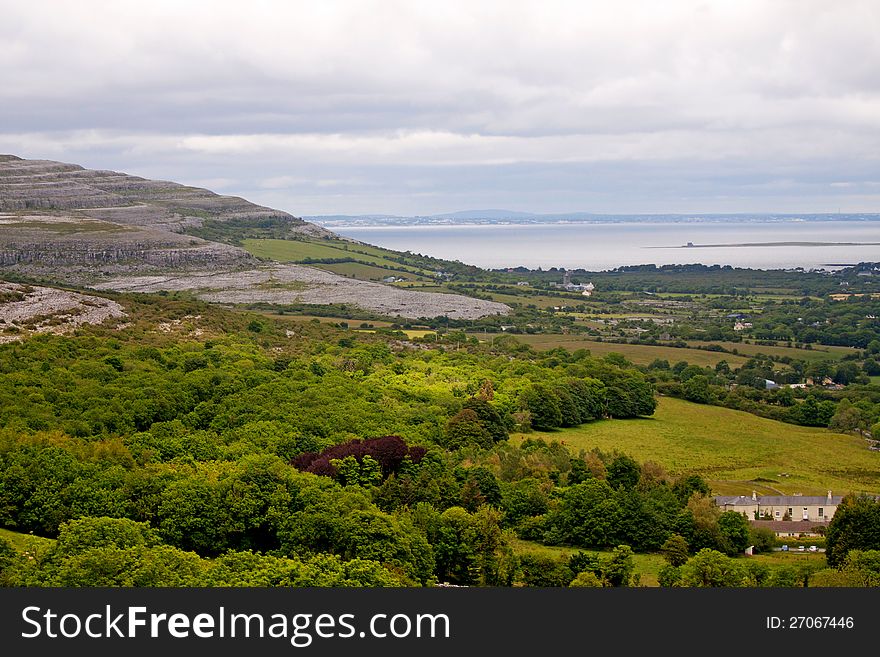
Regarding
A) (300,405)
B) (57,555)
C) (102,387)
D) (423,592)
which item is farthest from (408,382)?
(423,592)

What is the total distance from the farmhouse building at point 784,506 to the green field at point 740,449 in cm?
268

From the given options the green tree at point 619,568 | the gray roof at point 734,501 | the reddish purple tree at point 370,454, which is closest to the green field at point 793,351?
the gray roof at point 734,501

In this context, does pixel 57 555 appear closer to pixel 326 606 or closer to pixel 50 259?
pixel 326 606

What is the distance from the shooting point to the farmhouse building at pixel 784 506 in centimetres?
4209

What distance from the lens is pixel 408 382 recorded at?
59.5 metres

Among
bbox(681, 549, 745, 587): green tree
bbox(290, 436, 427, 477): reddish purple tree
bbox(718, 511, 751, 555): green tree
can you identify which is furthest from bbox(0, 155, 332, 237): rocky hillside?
bbox(681, 549, 745, 587): green tree

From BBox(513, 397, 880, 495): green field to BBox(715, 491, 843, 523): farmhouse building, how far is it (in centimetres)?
268

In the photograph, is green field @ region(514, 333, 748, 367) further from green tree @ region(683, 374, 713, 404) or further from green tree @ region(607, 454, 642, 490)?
green tree @ region(607, 454, 642, 490)

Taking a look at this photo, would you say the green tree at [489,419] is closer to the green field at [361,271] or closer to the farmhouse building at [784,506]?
the farmhouse building at [784,506]

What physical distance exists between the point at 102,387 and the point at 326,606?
102 ft

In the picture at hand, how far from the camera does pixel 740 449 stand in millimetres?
55188

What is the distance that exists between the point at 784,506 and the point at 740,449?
1284cm

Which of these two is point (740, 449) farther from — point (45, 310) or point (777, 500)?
point (45, 310)

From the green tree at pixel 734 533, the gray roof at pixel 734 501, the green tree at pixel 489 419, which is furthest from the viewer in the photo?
the green tree at pixel 489 419
